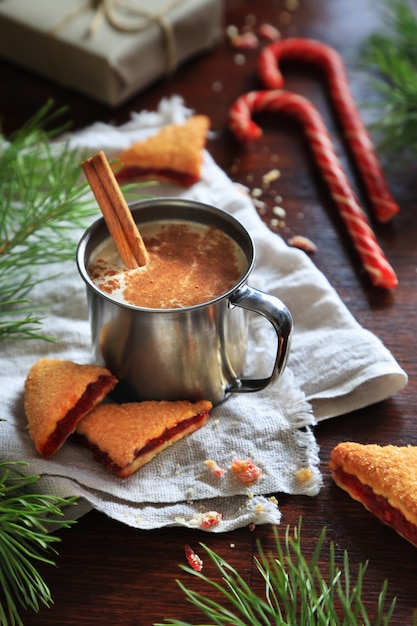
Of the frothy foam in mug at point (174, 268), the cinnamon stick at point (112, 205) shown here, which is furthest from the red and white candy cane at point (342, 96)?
the cinnamon stick at point (112, 205)

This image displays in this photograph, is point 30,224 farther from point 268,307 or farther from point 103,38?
point 103,38

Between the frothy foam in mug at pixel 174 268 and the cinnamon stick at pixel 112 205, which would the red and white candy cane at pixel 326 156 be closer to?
the frothy foam in mug at pixel 174 268

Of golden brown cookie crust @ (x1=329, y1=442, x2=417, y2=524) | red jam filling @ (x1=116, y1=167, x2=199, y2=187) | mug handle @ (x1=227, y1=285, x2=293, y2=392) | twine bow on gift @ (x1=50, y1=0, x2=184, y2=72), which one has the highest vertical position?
twine bow on gift @ (x1=50, y1=0, x2=184, y2=72)

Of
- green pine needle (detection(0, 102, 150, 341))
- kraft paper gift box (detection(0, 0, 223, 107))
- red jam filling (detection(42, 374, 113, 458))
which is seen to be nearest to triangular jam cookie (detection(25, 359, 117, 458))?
red jam filling (detection(42, 374, 113, 458))

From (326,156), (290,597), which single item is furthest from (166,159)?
(290,597)

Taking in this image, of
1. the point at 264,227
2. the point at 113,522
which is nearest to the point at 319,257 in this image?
the point at 264,227

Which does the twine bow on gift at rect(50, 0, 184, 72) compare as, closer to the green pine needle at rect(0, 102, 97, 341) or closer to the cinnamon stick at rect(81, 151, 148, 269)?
the green pine needle at rect(0, 102, 97, 341)

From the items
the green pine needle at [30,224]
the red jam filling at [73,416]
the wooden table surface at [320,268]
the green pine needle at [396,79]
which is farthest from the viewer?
the green pine needle at [396,79]
